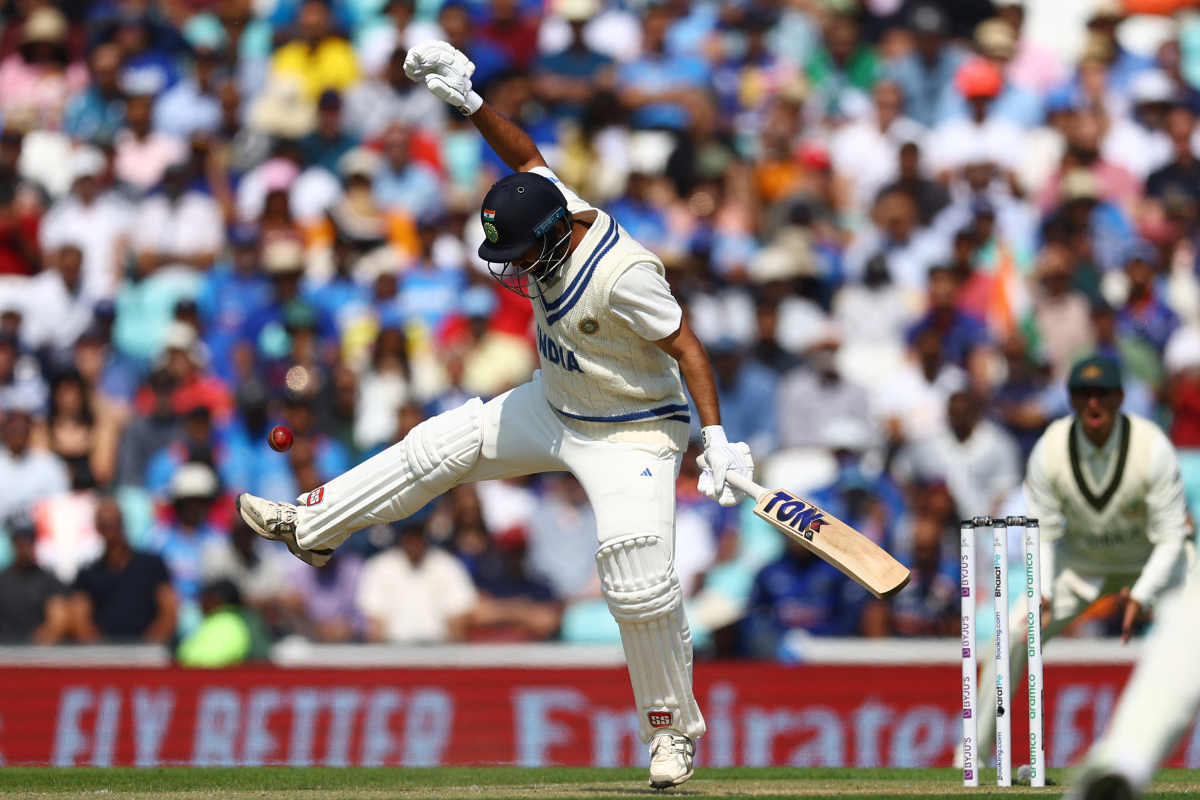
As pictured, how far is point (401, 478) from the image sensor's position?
6.52 meters

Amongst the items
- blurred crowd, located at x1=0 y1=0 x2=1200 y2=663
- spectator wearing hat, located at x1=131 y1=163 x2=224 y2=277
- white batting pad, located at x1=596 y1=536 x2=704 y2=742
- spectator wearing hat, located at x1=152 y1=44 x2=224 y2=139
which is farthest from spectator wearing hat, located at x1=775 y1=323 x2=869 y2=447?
spectator wearing hat, located at x1=152 y1=44 x2=224 y2=139

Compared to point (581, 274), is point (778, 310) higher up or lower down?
higher up

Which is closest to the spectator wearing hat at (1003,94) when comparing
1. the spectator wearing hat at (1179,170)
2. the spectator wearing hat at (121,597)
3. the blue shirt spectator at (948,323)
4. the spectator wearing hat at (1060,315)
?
the spectator wearing hat at (1179,170)

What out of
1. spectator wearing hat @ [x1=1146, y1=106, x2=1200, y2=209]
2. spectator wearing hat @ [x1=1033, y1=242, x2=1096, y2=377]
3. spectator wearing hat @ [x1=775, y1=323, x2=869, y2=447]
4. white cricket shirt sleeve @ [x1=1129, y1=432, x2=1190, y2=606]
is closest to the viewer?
white cricket shirt sleeve @ [x1=1129, y1=432, x2=1190, y2=606]

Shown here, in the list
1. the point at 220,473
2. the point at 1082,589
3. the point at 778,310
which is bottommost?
the point at 1082,589

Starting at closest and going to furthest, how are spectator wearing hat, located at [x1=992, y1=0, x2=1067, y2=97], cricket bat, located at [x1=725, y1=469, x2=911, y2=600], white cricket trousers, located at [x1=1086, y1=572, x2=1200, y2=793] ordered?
white cricket trousers, located at [x1=1086, y1=572, x2=1200, y2=793] < cricket bat, located at [x1=725, y1=469, x2=911, y2=600] < spectator wearing hat, located at [x1=992, y1=0, x2=1067, y2=97]

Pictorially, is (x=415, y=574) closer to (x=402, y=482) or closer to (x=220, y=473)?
(x=220, y=473)

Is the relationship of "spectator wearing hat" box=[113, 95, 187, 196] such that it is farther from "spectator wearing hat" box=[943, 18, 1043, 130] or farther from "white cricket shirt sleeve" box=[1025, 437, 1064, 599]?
"white cricket shirt sleeve" box=[1025, 437, 1064, 599]

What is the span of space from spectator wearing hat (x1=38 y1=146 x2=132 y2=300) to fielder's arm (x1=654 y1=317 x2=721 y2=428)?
27.0 ft

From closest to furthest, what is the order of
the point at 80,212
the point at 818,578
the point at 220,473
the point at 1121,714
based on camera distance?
the point at 1121,714, the point at 818,578, the point at 220,473, the point at 80,212

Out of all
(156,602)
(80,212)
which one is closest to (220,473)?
(156,602)

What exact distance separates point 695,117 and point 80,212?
5220 mm

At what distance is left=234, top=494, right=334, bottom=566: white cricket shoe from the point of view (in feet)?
21.9

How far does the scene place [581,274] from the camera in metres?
6.19
